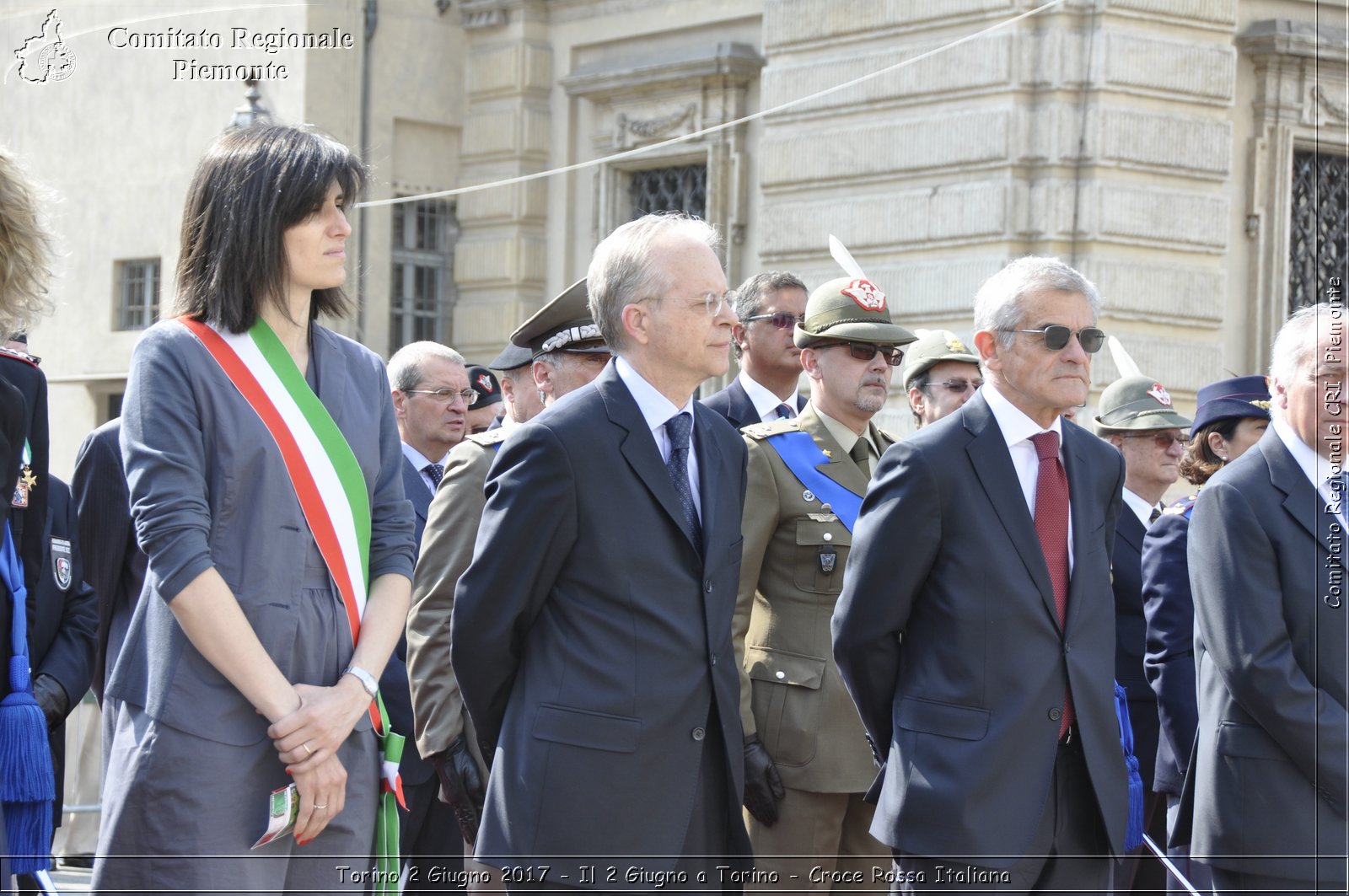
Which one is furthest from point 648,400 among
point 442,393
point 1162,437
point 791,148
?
point 791,148

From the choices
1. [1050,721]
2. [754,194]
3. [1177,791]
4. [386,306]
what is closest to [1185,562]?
[1177,791]

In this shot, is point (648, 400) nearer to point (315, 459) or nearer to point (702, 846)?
point (315, 459)

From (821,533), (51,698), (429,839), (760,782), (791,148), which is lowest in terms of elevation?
(429,839)

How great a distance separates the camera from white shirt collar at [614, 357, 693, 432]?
4250 millimetres

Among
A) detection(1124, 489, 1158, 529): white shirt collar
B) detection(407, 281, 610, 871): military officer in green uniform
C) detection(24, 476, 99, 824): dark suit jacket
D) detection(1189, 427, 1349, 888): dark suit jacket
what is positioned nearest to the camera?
detection(1189, 427, 1349, 888): dark suit jacket

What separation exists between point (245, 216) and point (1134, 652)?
155 inches

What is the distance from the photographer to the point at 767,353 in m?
6.64

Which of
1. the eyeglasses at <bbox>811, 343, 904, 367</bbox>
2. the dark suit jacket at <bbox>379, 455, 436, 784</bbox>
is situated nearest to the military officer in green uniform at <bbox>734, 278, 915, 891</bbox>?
the eyeglasses at <bbox>811, 343, 904, 367</bbox>

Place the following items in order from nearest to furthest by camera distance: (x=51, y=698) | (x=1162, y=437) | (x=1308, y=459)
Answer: (x=1308, y=459) < (x=51, y=698) < (x=1162, y=437)

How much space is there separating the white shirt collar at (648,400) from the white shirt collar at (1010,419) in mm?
844

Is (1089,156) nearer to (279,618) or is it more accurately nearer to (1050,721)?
(1050,721)

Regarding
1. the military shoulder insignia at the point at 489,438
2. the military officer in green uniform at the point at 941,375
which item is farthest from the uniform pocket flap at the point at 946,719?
the military officer in green uniform at the point at 941,375

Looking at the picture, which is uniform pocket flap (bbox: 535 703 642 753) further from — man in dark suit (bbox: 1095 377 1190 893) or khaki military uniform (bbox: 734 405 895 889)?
man in dark suit (bbox: 1095 377 1190 893)

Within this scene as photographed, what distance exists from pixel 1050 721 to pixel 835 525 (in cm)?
132
